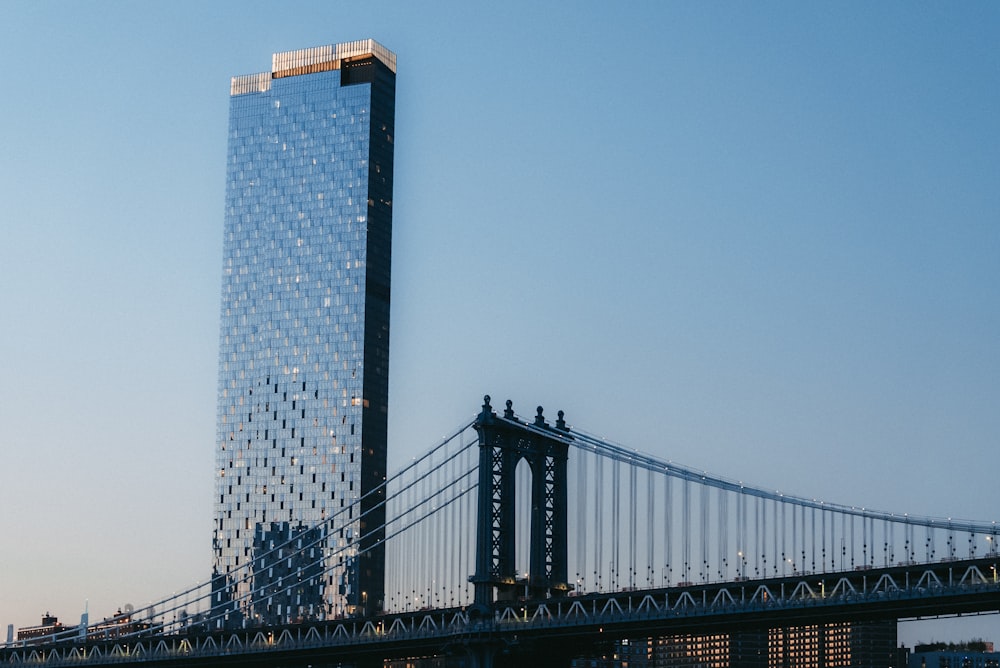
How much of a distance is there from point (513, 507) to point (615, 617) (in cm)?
1510

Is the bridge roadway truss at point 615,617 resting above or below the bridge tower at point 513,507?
below

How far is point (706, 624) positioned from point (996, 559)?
70.4ft

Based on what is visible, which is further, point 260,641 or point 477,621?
point 260,641

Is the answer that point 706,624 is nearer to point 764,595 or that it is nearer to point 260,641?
point 764,595

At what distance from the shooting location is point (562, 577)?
438 feet

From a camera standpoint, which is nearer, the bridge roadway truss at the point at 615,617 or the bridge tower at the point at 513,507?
the bridge roadway truss at the point at 615,617

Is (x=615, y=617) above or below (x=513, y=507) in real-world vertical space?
below

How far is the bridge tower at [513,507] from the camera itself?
130625 mm

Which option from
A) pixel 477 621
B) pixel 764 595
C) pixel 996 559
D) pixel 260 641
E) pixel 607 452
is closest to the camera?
pixel 996 559

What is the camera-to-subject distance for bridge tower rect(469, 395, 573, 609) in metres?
131

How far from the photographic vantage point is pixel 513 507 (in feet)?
437

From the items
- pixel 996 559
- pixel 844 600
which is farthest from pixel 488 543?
pixel 996 559

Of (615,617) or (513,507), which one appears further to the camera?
(513,507)

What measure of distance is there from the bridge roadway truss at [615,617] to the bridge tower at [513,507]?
328 cm
